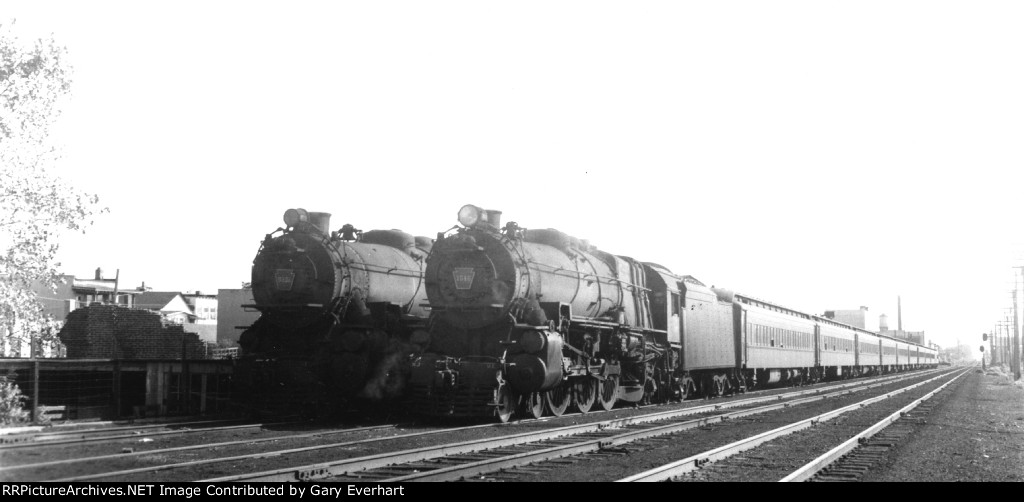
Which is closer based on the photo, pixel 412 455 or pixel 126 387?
pixel 412 455

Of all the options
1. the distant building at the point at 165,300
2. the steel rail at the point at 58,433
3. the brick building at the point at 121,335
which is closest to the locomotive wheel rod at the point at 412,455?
the steel rail at the point at 58,433

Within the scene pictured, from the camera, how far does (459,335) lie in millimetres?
16297

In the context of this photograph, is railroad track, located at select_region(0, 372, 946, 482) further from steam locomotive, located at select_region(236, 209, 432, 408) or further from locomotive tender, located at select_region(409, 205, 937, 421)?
steam locomotive, located at select_region(236, 209, 432, 408)

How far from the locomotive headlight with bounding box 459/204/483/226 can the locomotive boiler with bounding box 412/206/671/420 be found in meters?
Answer: 0.02

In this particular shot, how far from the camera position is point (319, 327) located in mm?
16781

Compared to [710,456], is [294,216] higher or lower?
higher

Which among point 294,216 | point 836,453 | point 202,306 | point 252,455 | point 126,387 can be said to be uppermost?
point 294,216

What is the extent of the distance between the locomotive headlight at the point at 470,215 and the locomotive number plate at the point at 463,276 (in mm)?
850

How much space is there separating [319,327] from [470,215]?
11.7 feet

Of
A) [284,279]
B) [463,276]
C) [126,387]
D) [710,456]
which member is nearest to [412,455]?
[710,456]

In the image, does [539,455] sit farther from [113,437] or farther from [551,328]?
[113,437]
